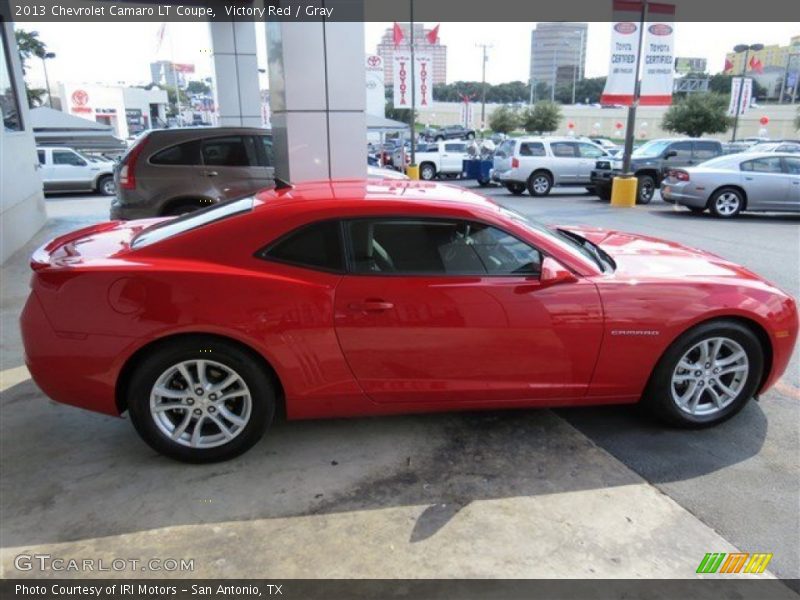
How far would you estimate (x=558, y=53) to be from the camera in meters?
118

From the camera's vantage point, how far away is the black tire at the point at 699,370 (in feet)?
11.2

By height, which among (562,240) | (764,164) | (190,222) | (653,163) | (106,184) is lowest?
(106,184)

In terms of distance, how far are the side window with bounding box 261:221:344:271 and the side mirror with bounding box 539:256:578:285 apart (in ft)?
3.62

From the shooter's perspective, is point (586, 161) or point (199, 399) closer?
point (199, 399)

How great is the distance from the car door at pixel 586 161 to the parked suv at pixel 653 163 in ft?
2.53

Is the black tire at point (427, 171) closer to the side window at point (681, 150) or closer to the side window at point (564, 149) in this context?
the side window at point (564, 149)

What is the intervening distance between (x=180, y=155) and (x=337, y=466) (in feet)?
20.4

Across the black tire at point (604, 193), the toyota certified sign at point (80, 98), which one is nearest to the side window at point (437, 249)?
the black tire at point (604, 193)

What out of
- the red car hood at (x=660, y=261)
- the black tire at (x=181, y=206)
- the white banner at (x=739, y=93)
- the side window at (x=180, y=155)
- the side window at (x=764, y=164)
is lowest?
the black tire at (x=181, y=206)

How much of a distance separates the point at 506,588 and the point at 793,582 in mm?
1183

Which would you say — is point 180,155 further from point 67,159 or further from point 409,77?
point 67,159

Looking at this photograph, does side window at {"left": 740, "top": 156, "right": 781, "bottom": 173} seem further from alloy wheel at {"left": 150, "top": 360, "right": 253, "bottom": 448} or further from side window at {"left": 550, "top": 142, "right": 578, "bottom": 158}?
alloy wheel at {"left": 150, "top": 360, "right": 253, "bottom": 448}

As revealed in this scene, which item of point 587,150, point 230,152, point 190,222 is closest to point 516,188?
point 587,150

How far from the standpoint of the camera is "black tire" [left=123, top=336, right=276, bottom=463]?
3.05m
